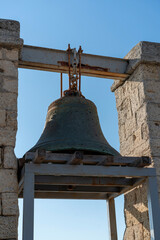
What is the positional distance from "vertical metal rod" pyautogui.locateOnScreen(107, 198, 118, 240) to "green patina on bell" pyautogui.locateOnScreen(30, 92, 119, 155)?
1.24 m

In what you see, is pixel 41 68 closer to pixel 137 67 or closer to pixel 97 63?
pixel 97 63

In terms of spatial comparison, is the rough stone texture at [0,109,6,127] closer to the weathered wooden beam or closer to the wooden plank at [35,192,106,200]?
the weathered wooden beam

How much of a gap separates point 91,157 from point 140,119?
1.32 metres

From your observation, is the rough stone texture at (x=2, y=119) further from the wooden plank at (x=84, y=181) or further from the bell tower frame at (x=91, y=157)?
the wooden plank at (x=84, y=181)

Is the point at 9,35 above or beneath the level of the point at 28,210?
above

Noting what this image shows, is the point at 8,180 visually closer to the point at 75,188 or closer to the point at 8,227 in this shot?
the point at 8,227

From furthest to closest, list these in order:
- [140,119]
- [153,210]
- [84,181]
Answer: [140,119]
[84,181]
[153,210]

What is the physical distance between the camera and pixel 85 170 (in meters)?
3.71

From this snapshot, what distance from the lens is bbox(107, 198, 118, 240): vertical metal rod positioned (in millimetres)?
4801

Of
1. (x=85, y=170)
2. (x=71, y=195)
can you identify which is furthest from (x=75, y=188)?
(x=85, y=170)

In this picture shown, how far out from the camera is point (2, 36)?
14.3ft

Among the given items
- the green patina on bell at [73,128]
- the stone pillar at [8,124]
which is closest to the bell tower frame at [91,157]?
the stone pillar at [8,124]

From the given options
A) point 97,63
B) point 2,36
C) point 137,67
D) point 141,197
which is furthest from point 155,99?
point 2,36

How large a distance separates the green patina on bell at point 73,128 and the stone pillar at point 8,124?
0.30 metres
